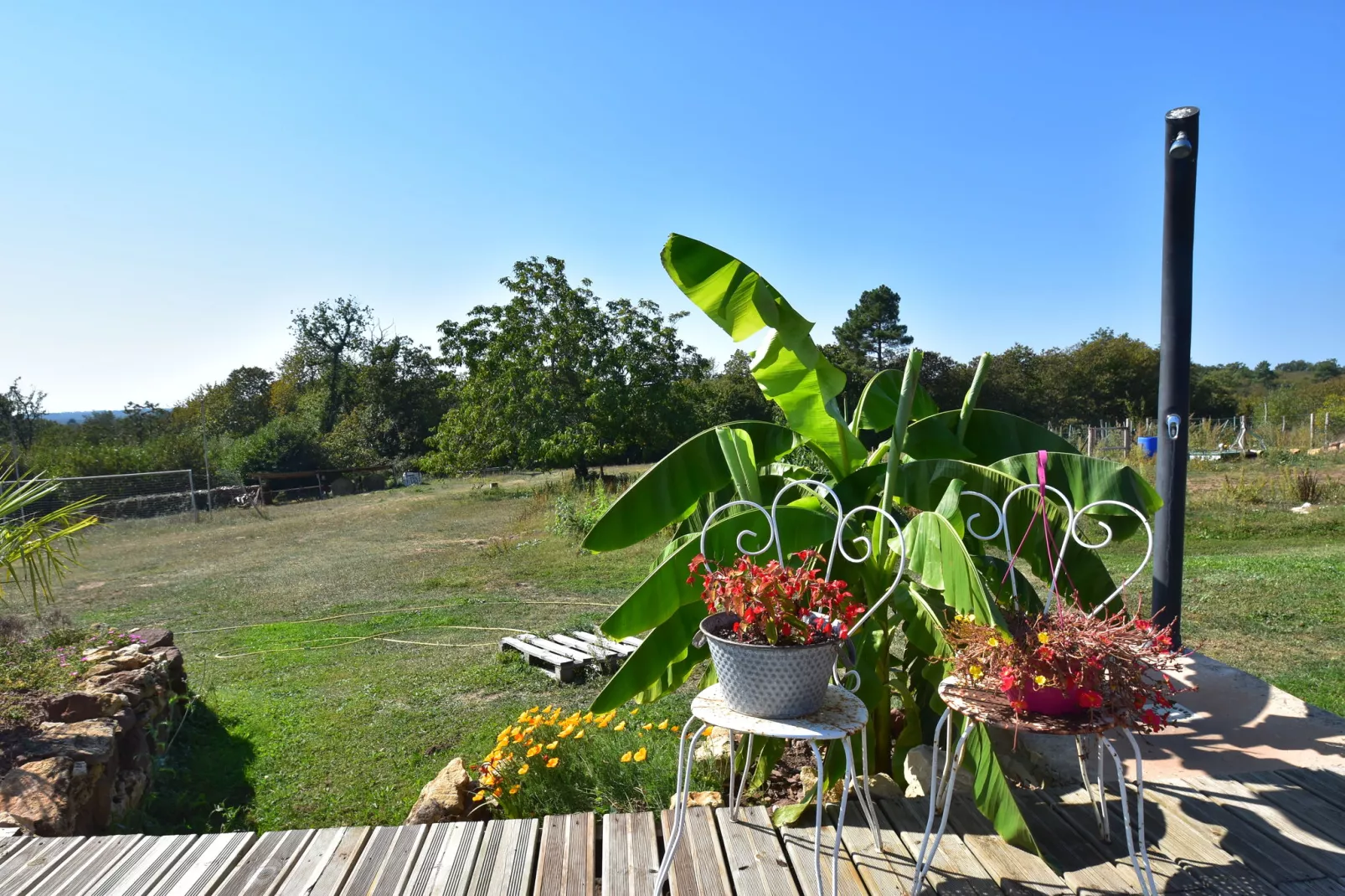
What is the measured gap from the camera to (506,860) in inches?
102

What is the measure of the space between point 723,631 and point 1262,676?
490 centimetres

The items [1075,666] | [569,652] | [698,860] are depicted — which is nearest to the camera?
[1075,666]

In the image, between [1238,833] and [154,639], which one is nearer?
[1238,833]

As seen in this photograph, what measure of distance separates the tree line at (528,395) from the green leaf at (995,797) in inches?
675

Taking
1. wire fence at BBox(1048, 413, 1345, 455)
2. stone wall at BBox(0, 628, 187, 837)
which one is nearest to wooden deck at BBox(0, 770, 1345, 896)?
stone wall at BBox(0, 628, 187, 837)

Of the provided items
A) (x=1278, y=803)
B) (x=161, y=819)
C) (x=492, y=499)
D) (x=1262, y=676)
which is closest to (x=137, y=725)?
(x=161, y=819)

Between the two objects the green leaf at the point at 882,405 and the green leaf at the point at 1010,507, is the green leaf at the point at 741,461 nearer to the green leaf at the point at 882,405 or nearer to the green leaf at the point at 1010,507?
the green leaf at the point at 1010,507

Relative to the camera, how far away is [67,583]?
12.2 metres

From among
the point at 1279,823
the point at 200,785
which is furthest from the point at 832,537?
the point at 200,785

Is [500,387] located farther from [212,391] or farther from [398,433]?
[212,391]

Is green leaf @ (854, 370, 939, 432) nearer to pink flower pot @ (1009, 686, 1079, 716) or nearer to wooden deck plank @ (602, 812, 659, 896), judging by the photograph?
pink flower pot @ (1009, 686, 1079, 716)

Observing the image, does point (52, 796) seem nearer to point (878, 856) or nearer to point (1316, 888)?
point (878, 856)

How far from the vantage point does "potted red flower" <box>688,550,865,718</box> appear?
231 cm

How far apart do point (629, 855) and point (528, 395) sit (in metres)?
21.1
